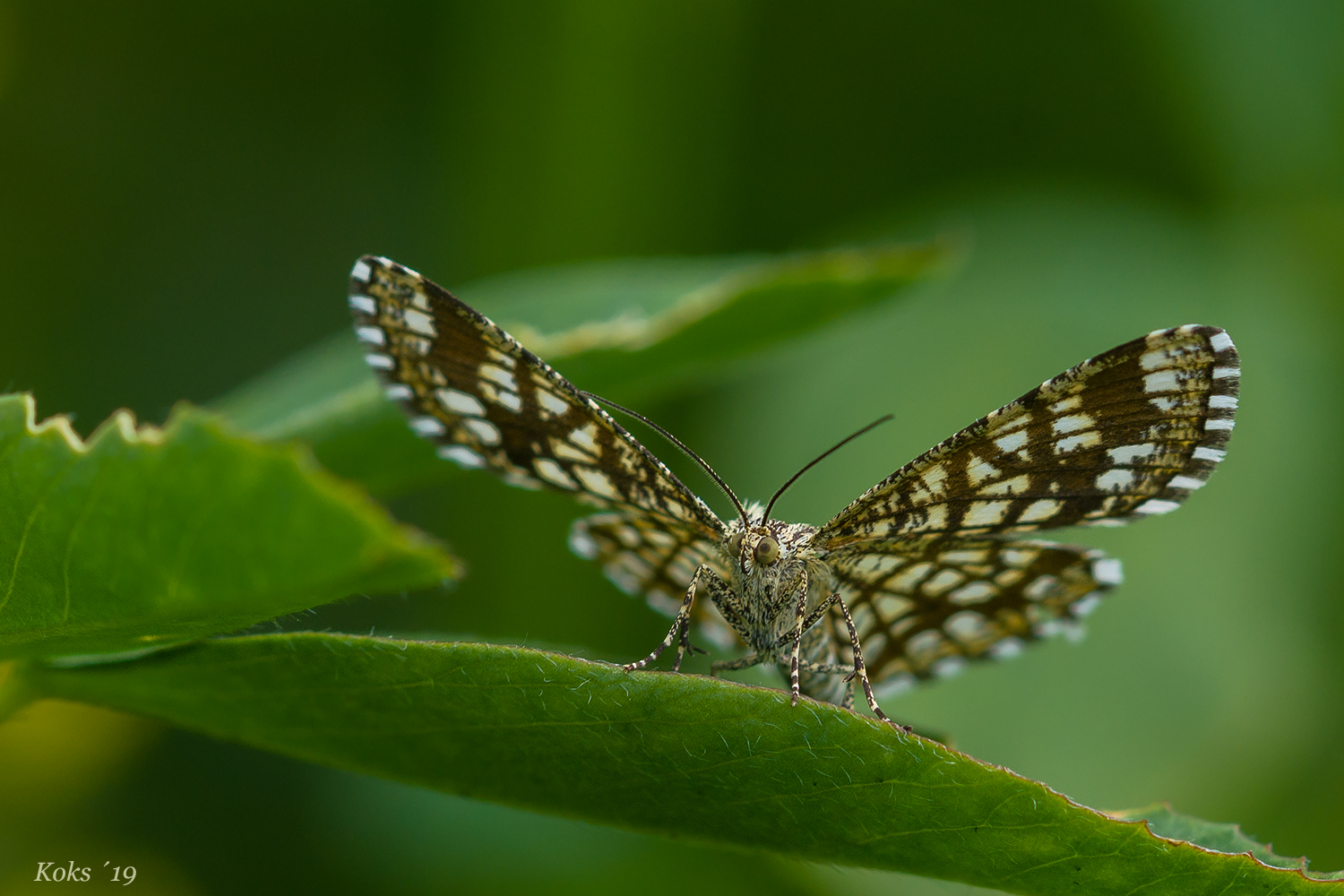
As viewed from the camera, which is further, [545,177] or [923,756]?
[545,177]

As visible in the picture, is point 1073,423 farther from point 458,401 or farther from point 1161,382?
point 458,401

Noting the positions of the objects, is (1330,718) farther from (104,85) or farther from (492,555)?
(104,85)

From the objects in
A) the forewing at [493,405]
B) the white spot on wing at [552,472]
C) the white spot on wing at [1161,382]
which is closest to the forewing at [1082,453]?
the white spot on wing at [1161,382]

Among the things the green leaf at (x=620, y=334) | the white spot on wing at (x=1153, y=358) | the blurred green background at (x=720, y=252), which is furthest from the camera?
the blurred green background at (x=720, y=252)

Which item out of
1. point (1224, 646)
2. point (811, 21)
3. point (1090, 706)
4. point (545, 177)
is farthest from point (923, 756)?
point (811, 21)

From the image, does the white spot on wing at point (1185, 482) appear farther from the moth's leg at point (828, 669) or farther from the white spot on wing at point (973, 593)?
the moth's leg at point (828, 669)

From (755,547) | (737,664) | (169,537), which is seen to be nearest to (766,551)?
(755,547)
